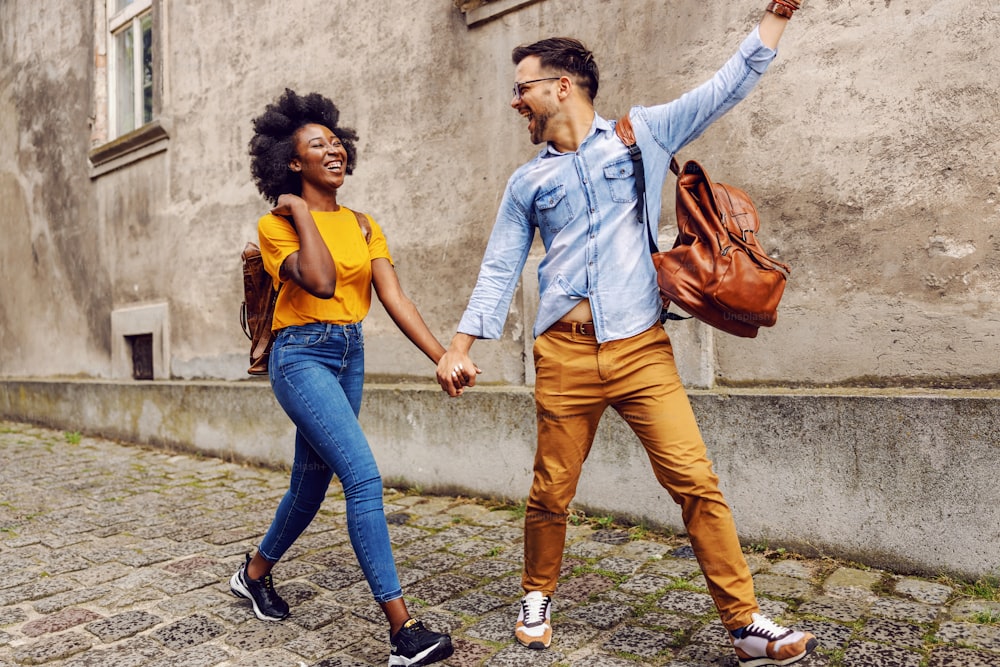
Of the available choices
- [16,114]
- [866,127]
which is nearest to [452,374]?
[866,127]

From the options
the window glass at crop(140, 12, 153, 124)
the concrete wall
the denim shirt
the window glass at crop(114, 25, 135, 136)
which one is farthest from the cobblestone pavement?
the window glass at crop(114, 25, 135, 136)

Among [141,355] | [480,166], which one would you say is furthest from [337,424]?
[141,355]

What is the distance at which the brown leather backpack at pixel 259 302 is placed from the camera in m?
3.22

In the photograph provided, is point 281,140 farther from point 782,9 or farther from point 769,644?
point 769,644

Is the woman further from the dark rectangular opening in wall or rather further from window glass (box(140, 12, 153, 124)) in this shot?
window glass (box(140, 12, 153, 124))

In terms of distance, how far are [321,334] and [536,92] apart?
→ 1.13 metres

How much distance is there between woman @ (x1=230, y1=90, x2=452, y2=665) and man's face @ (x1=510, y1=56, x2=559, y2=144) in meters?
0.75

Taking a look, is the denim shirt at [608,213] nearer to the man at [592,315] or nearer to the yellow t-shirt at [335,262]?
the man at [592,315]

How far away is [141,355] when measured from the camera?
8211mm

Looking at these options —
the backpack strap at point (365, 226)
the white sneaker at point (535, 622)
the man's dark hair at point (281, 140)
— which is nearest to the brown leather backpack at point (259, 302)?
the backpack strap at point (365, 226)

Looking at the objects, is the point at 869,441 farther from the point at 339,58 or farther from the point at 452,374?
the point at 339,58

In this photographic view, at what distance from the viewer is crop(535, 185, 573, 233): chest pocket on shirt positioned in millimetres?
2883

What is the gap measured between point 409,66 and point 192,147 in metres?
2.74

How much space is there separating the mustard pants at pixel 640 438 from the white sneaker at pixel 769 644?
40mm
